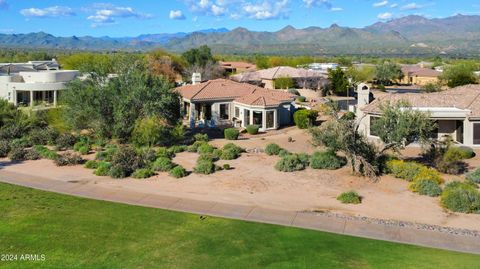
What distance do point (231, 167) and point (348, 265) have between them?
52.6 feet

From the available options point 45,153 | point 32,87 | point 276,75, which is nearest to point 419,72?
point 276,75

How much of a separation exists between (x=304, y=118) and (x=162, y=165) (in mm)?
19575

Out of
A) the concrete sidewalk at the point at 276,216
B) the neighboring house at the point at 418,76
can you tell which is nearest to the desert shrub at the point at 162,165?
the concrete sidewalk at the point at 276,216

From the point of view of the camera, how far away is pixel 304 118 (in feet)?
156

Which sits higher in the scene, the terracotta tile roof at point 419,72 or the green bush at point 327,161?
the terracotta tile roof at point 419,72

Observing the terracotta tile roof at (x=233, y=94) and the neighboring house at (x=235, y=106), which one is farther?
the terracotta tile roof at (x=233, y=94)

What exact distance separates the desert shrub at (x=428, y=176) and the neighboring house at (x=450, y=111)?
6401 mm

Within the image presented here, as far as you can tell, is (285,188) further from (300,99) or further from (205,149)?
(300,99)

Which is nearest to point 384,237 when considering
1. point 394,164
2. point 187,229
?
point 187,229

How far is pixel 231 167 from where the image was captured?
32531mm

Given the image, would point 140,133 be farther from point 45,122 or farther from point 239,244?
point 239,244

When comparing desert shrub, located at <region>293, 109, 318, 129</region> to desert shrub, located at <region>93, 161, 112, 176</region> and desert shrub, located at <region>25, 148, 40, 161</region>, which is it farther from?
desert shrub, located at <region>25, 148, 40, 161</region>

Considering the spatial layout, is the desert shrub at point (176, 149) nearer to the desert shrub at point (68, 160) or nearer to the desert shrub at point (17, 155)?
the desert shrub at point (68, 160)

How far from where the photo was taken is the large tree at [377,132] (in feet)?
96.3
